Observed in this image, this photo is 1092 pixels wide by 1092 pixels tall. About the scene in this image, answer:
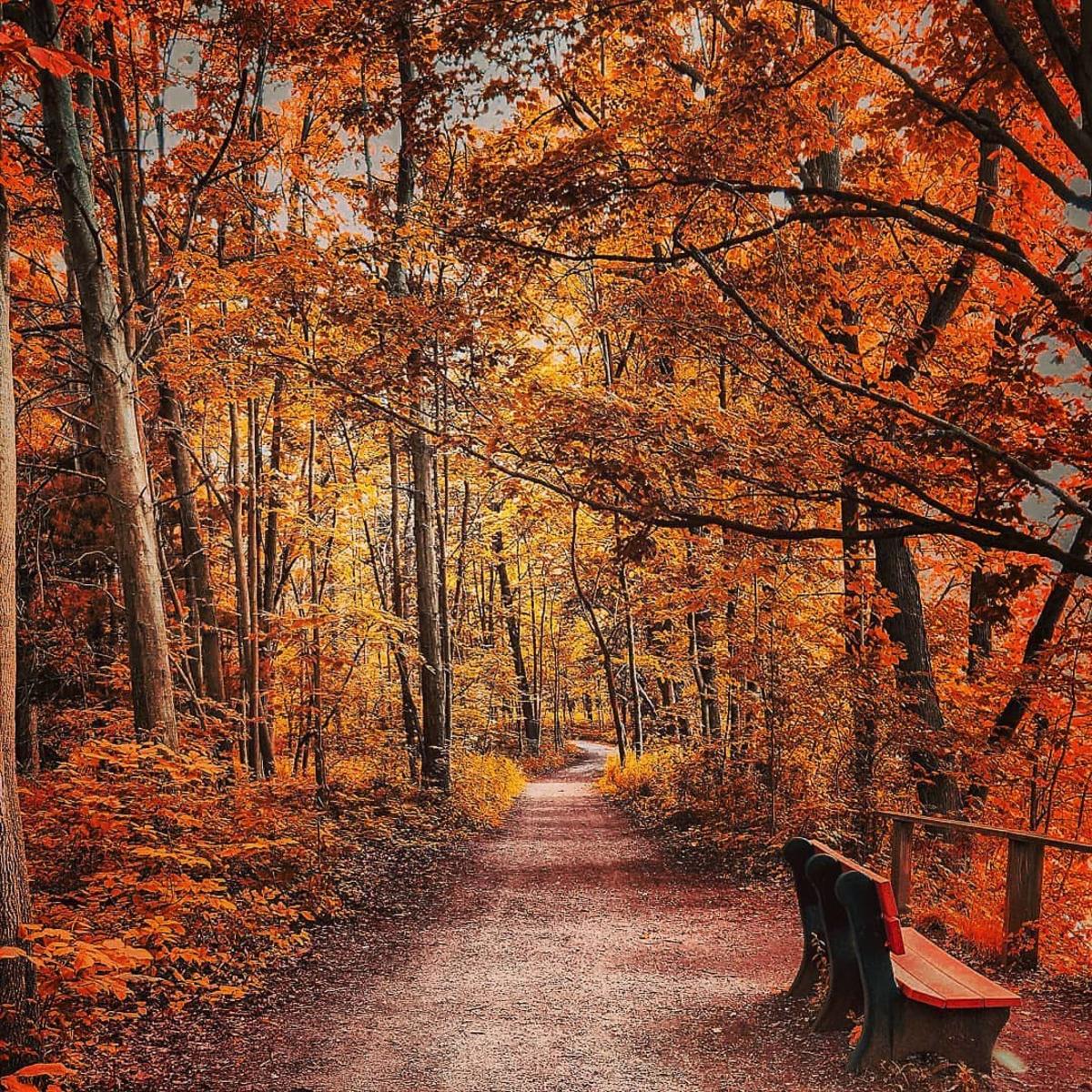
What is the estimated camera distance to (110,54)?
846 cm

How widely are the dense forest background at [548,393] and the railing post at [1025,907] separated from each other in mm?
273

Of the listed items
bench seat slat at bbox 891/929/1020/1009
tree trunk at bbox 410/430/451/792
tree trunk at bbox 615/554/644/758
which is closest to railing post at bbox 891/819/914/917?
bench seat slat at bbox 891/929/1020/1009

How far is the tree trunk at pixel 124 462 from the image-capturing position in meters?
7.51

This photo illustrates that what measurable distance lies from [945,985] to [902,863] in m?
3.15

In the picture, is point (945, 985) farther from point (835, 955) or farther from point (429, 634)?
point (429, 634)

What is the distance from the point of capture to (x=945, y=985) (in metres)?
4.23

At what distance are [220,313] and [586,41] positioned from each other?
6.63 meters

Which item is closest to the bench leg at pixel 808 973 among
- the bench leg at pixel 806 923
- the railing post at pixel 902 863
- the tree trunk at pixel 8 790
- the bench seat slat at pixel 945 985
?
the bench leg at pixel 806 923

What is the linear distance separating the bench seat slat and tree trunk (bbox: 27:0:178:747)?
247 inches

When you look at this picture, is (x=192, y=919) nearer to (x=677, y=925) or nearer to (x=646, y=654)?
(x=677, y=925)

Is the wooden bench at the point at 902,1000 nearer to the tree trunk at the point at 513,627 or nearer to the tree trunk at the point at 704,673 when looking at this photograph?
the tree trunk at the point at 704,673

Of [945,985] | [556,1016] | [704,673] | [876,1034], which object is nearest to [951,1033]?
[945,985]

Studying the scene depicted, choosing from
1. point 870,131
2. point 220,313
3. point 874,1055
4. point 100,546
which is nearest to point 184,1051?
point 874,1055

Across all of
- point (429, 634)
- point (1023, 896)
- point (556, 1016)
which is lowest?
point (556, 1016)
